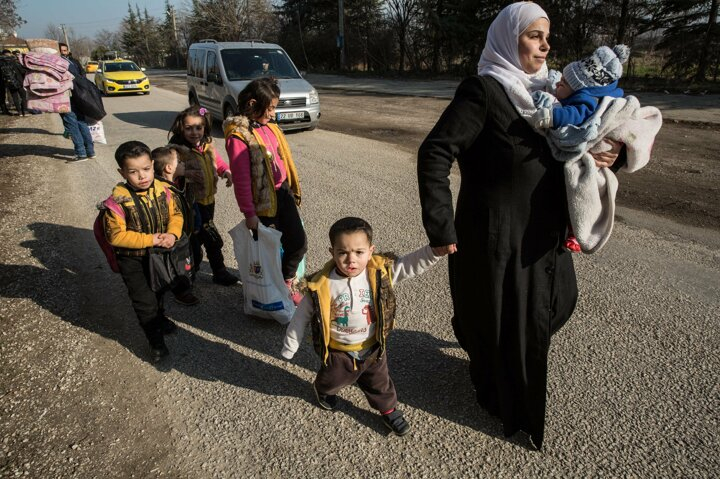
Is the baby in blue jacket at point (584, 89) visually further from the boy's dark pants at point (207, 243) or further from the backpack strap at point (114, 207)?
the boy's dark pants at point (207, 243)

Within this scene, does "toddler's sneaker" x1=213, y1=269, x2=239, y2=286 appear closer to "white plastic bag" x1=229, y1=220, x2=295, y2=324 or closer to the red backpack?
"white plastic bag" x1=229, y1=220, x2=295, y2=324

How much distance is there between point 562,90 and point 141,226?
8.25ft

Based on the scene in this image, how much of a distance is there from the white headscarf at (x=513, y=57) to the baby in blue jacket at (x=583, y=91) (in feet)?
0.23

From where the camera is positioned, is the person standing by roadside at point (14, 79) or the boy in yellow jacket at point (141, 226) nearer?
the boy in yellow jacket at point (141, 226)

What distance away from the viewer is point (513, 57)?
76.7 inches

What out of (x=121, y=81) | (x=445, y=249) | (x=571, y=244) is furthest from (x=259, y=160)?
(x=121, y=81)

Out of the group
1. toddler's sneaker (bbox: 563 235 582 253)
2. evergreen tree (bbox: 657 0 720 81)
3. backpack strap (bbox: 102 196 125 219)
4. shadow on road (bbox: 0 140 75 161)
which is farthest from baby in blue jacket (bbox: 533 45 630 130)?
evergreen tree (bbox: 657 0 720 81)

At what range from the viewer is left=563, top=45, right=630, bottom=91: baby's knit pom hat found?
185 centimetres

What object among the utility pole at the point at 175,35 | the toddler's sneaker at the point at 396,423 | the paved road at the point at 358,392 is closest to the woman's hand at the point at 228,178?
the paved road at the point at 358,392

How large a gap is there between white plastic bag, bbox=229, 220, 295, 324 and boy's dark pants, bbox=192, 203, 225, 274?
68 centimetres

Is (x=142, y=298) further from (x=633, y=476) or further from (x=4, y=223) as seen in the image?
(x=4, y=223)

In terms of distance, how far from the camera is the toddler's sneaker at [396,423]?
94.5 inches

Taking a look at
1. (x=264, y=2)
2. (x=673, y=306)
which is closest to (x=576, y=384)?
(x=673, y=306)

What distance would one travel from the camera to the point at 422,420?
2.52 metres
